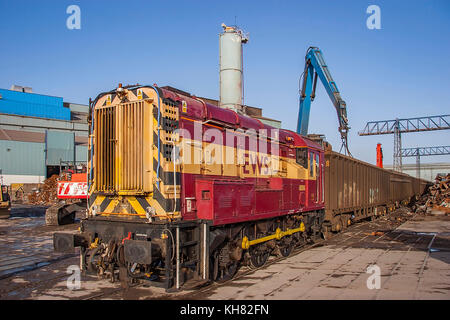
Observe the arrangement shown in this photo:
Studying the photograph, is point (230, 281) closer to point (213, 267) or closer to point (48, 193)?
point (213, 267)

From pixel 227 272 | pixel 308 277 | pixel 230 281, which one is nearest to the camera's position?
pixel 230 281

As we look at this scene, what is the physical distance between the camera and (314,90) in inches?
1110

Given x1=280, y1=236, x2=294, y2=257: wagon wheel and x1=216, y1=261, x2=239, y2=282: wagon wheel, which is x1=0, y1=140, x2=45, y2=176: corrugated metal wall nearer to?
x1=280, y1=236, x2=294, y2=257: wagon wheel

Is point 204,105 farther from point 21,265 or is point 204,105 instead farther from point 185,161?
point 21,265

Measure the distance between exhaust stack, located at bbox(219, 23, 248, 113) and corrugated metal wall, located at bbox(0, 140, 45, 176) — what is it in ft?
85.1

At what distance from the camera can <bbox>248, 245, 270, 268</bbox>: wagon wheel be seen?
31.1ft

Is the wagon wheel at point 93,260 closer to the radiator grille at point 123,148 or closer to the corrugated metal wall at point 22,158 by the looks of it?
the radiator grille at point 123,148

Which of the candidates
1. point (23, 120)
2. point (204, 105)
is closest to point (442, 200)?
point (204, 105)

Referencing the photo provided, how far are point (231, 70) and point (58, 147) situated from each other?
2625cm

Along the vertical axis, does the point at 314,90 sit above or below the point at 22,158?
above

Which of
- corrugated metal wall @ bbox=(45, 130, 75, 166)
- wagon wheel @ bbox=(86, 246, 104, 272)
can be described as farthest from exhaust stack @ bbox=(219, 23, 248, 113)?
corrugated metal wall @ bbox=(45, 130, 75, 166)

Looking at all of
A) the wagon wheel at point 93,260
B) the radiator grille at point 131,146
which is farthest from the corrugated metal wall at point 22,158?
the radiator grille at point 131,146

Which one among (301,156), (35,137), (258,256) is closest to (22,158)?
(35,137)

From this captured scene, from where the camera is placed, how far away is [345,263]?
399 inches
